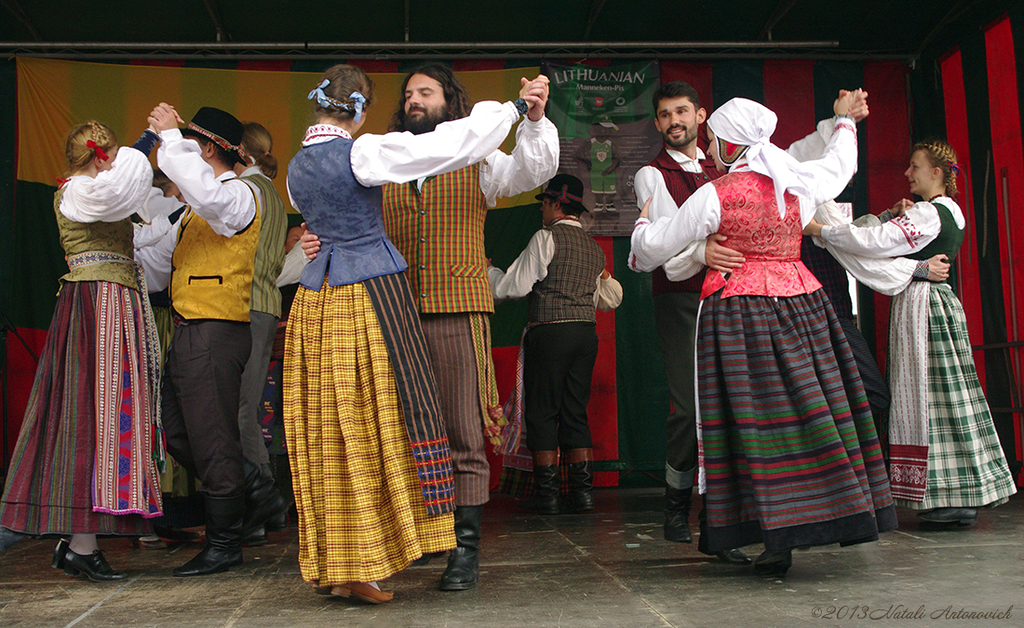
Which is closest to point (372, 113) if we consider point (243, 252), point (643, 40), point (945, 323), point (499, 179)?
point (643, 40)

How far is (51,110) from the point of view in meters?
4.70

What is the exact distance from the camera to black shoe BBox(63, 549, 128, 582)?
267cm

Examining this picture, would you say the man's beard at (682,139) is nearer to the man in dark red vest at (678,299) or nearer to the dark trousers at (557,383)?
the man in dark red vest at (678,299)

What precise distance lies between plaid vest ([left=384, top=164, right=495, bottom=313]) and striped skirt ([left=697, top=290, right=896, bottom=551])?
2.57 ft

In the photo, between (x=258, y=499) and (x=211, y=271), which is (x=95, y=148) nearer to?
(x=211, y=271)

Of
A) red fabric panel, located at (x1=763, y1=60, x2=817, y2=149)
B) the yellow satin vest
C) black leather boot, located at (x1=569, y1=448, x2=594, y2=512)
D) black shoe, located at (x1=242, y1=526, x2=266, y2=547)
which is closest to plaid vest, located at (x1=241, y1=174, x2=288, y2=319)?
the yellow satin vest

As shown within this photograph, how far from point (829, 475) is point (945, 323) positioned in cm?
146

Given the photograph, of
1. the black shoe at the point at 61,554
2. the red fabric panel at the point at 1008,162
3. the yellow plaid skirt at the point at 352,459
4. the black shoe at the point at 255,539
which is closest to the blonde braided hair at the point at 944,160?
the red fabric panel at the point at 1008,162

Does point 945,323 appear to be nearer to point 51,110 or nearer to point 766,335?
point 766,335

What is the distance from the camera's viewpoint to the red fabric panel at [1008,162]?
4238 millimetres

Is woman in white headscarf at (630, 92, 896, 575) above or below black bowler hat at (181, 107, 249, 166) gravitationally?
below

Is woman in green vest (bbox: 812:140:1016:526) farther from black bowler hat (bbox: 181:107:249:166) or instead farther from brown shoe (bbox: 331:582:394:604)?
black bowler hat (bbox: 181:107:249:166)

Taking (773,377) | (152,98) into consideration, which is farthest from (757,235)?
(152,98)

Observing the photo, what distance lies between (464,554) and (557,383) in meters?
2.14
